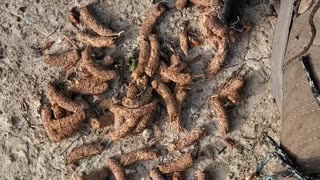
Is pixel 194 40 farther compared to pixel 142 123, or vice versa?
pixel 194 40

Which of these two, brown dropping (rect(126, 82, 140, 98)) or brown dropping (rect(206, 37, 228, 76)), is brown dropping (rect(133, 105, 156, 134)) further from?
brown dropping (rect(206, 37, 228, 76))

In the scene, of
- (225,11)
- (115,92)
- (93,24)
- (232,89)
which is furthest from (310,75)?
(93,24)

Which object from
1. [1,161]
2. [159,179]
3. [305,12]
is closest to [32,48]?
[1,161]

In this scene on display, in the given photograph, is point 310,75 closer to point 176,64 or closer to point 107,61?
point 176,64

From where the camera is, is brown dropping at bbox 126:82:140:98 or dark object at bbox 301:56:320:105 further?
brown dropping at bbox 126:82:140:98

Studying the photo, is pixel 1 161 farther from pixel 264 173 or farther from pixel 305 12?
pixel 305 12

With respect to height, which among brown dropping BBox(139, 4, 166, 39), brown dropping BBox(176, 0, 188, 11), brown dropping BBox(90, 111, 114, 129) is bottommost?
brown dropping BBox(90, 111, 114, 129)

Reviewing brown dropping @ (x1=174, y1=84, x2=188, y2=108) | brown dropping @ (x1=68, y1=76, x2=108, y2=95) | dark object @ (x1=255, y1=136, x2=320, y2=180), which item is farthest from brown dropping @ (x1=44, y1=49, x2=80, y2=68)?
dark object @ (x1=255, y1=136, x2=320, y2=180)
